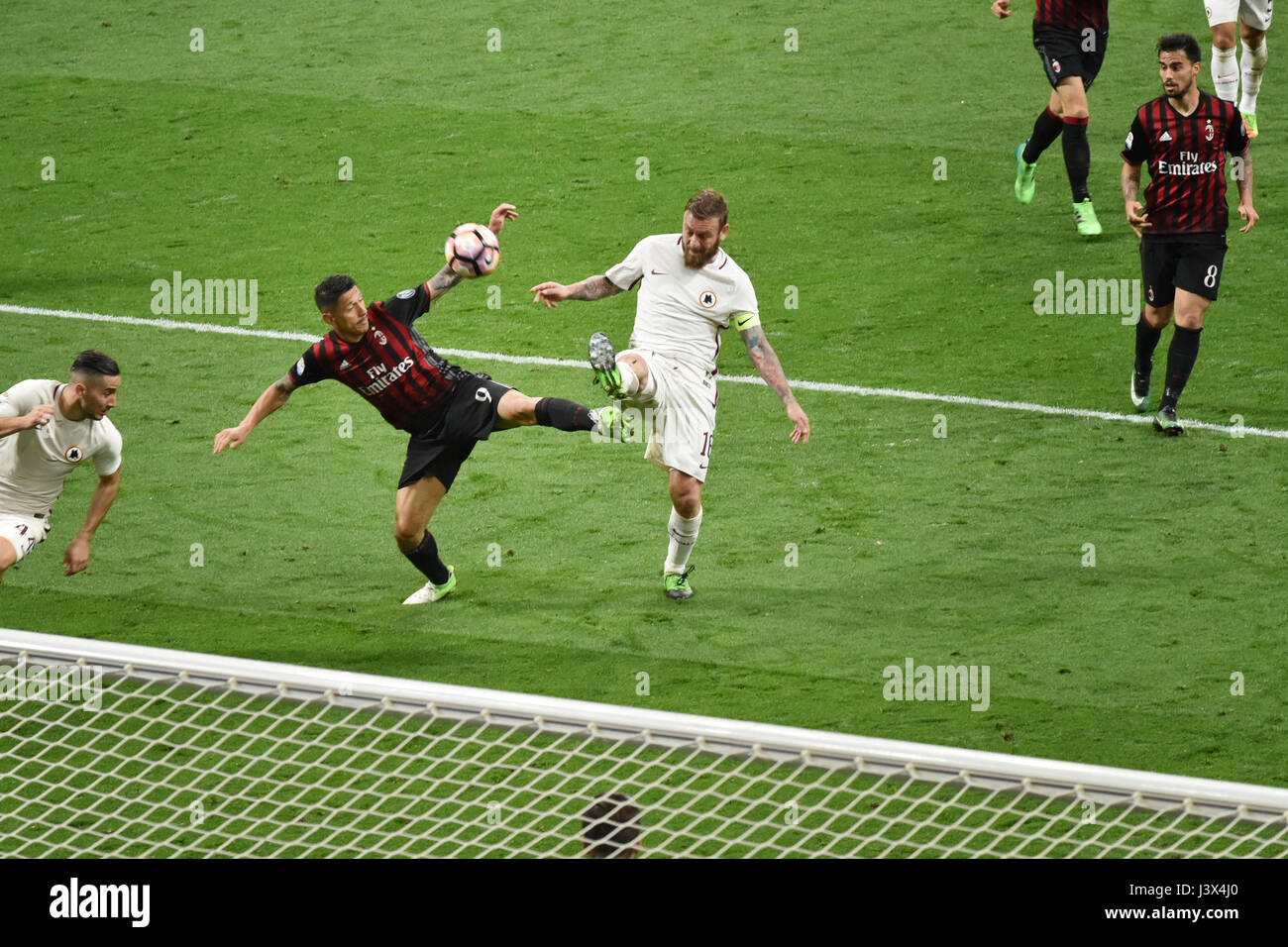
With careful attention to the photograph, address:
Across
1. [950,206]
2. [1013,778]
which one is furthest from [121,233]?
[1013,778]

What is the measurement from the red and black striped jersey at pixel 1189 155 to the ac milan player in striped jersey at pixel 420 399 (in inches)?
147

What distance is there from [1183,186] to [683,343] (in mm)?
3378

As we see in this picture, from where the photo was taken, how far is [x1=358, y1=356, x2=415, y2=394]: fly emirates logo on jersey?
8.41 metres

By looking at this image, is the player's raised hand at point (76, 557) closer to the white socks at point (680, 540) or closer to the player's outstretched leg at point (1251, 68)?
the white socks at point (680, 540)

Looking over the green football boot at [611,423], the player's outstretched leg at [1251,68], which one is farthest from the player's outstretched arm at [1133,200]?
the player's outstretched leg at [1251,68]

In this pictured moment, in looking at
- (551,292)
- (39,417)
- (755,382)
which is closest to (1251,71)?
(755,382)

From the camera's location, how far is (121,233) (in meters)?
14.4

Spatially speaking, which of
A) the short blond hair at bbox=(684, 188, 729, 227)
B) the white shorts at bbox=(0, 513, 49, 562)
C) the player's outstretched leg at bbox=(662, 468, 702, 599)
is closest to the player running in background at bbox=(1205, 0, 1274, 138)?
the short blond hair at bbox=(684, 188, 729, 227)

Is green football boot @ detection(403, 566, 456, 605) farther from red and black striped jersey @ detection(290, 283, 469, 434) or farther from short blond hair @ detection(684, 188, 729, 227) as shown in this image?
short blond hair @ detection(684, 188, 729, 227)

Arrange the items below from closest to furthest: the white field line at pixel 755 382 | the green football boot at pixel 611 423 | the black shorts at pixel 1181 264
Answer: the green football boot at pixel 611 423, the black shorts at pixel 1181 264, the white field line at pixel 755 382

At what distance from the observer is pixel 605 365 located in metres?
8.22

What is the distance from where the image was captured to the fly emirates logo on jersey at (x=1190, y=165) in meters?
9.95

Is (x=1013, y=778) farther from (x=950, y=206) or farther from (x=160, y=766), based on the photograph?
(x=950, y=206)

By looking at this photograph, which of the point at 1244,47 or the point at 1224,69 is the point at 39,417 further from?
the point at 1244,47
